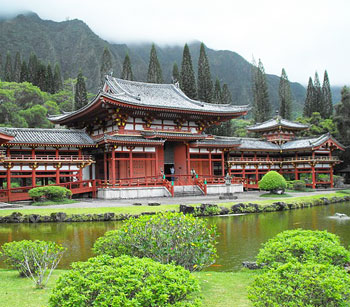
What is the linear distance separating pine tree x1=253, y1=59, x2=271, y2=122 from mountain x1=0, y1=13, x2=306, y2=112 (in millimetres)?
44727

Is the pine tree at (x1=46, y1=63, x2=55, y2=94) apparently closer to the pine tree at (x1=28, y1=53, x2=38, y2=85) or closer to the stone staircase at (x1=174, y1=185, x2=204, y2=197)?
the pine tree at (x1=28, y1=53, x2=38, y2=85)

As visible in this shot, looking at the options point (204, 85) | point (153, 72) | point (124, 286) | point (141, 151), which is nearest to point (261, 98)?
point (204, 85)

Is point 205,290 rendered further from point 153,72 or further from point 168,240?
point 153,72

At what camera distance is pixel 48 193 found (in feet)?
84.0

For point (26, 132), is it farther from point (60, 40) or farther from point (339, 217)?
point (60, 40)

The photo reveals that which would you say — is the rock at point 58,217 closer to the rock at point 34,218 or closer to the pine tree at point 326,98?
the rock at point 34,218

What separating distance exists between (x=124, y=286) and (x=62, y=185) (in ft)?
85.3

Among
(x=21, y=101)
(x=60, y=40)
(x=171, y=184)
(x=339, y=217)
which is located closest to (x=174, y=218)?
(x=339, y=217)

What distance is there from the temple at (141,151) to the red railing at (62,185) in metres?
0.07

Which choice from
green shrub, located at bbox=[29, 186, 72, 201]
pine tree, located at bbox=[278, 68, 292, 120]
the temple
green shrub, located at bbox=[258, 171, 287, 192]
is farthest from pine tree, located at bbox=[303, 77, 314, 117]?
green shrub, located at bbox=[29, 186, 72, 201]

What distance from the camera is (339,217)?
1972 centimetres

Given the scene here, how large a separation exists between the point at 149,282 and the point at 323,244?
4219 mm

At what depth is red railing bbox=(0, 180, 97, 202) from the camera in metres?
27.1

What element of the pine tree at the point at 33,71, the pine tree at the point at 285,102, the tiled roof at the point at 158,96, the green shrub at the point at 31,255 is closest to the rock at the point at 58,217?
the green shrub at the point at 31,255
